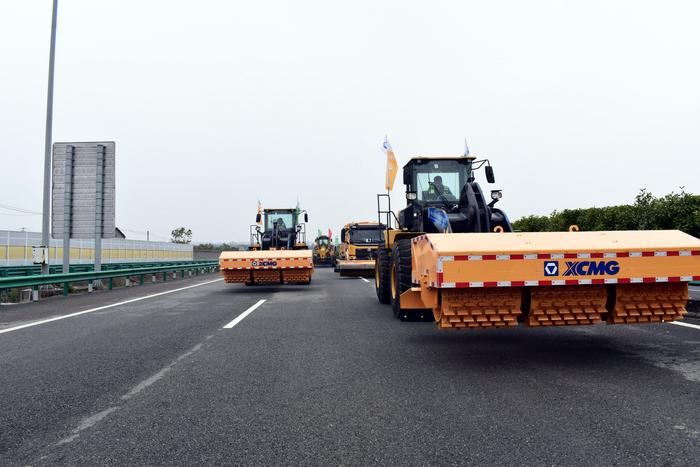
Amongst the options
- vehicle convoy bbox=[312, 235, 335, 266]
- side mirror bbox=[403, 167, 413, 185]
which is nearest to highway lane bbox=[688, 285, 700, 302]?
side mirror bbox=[403, 167, 413, 185]

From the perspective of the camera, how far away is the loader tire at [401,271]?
769 cm

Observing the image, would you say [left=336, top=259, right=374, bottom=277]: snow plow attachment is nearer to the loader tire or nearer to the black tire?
the black tire

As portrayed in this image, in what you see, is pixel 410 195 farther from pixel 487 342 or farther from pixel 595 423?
pixel 595 423

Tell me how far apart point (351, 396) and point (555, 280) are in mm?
2390

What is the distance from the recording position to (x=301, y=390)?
15.8ft

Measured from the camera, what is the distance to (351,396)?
4.58 m

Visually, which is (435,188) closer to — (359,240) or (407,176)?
(407,176)

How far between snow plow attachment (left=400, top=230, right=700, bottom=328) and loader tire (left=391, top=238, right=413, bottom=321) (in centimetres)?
191

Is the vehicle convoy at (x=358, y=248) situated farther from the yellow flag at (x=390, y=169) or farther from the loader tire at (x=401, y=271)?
the loader tire at (x=401, y=271)

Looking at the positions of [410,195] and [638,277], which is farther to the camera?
[410,195]

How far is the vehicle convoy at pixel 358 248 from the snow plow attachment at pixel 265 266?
6835mm

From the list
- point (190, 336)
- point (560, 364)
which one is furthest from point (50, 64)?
point (560, 364)

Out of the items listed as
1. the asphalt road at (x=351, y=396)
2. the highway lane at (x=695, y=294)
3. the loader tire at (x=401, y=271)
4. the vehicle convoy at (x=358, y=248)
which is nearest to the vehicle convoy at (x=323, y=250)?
the vehicle convoy at (x=358, y=248)

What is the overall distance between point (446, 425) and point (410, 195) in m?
6.43
